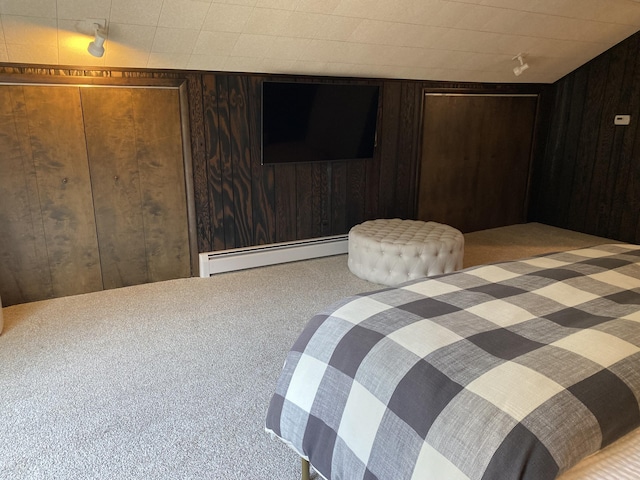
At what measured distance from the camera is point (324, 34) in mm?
3494

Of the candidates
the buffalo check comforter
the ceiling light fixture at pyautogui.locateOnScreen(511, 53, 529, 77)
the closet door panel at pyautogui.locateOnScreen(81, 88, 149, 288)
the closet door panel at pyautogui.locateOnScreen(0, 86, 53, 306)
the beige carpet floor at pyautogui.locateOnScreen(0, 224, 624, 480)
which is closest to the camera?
the buffalo check comforter

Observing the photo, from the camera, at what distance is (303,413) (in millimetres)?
1570

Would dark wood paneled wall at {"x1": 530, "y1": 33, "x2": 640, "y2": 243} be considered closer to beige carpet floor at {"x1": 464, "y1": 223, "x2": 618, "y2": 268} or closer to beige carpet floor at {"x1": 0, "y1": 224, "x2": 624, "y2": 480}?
beige carpet floor at {"x1": 464, "y1": 223, "x2": 618, "y2": 268}

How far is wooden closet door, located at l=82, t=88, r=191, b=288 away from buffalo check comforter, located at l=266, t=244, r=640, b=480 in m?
2.45

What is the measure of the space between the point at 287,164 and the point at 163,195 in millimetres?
1073

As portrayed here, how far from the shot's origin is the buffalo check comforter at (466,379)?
3.67ft

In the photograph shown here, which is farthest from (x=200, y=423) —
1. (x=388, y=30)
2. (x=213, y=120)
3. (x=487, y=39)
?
(x=487, y=39)

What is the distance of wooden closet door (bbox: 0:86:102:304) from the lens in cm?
323

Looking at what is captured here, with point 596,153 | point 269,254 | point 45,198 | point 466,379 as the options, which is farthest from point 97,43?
point 596,153

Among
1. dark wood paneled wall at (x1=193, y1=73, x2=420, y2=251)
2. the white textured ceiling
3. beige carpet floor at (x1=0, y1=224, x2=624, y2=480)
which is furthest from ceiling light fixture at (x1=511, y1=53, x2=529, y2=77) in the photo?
beige carpet floor at (x1=0, y1=224, x2=624, y2=480)

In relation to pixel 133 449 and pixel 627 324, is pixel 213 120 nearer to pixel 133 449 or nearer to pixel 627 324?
pixel 133 449

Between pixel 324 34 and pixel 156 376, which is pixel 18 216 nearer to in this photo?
pixel 156 376

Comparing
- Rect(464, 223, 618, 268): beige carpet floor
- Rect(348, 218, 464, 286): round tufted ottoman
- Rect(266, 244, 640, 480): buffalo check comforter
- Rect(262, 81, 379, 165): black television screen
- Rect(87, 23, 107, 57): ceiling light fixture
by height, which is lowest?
Rect(464, 223, 618, 268): beige carpet floor

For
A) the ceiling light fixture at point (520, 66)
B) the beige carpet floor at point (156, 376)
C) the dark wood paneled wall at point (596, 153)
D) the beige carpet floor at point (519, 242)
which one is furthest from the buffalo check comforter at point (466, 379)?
the dark wood paneled wall at point (596, 153)
